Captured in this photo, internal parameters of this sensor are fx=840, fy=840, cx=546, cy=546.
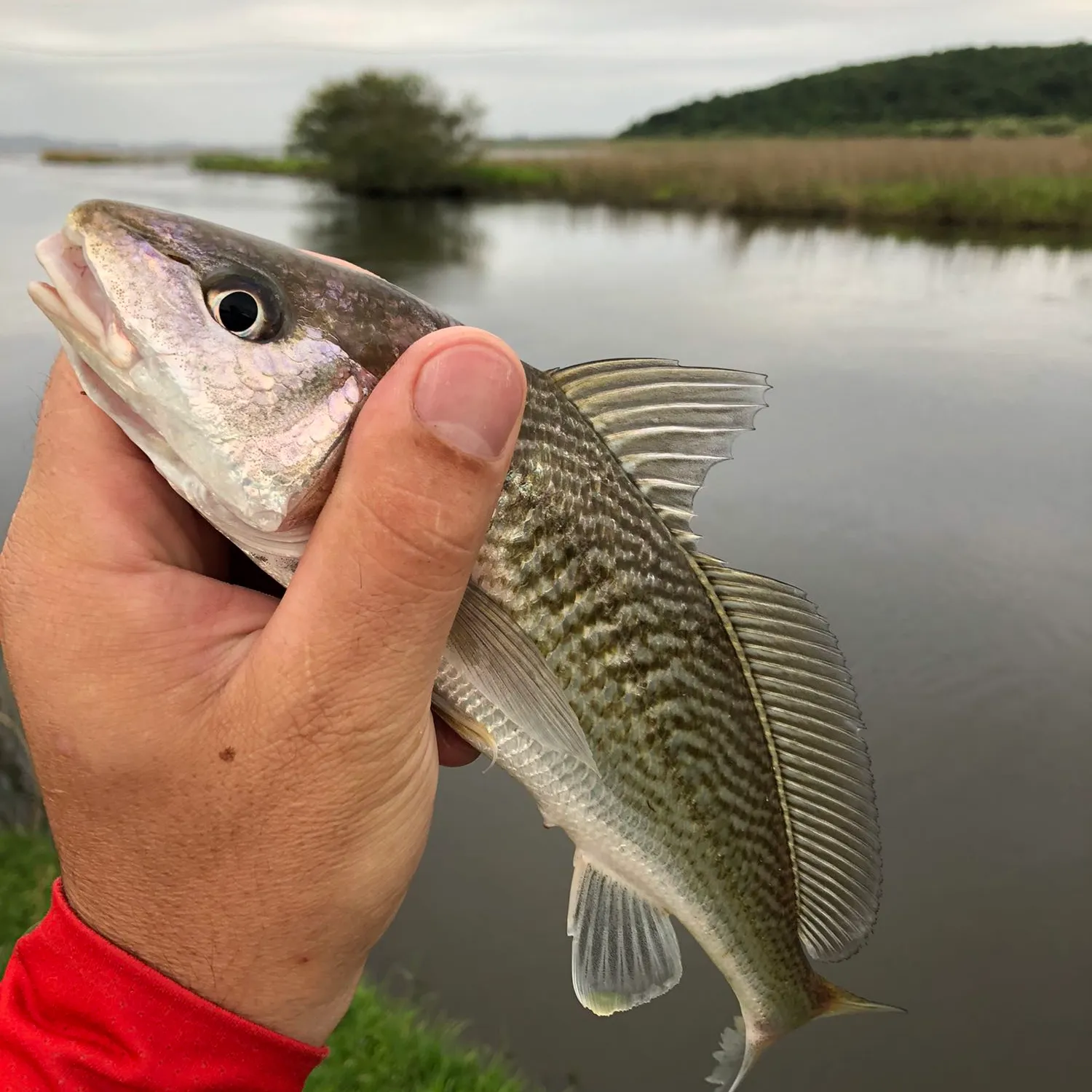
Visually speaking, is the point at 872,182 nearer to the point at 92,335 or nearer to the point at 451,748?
the point at 451,748

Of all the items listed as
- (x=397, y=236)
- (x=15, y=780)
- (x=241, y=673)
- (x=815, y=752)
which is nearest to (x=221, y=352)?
(x=241, y=673)

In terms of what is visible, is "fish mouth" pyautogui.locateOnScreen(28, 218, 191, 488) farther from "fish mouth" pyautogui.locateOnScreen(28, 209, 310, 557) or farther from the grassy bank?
the grassy bank

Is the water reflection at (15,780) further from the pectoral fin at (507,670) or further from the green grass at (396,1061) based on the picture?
the pectoral fin at (507,670)

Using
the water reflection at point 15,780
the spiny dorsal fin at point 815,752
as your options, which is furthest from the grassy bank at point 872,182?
the water reflection at point 15,780

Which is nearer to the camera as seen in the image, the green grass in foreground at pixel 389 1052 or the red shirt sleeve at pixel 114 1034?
the red shirt sleeve at pixel 114 1034

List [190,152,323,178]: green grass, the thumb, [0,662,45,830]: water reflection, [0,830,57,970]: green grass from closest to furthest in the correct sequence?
the thumb, [0,830,57,970]: green grass, [0,662,45,830]: water reflection, [190,152,323,178]: green grass

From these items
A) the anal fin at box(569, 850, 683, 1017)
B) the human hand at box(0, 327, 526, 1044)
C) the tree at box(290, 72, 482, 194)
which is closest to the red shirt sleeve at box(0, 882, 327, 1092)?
the human hand at box(0, 327, 526, 1044)
